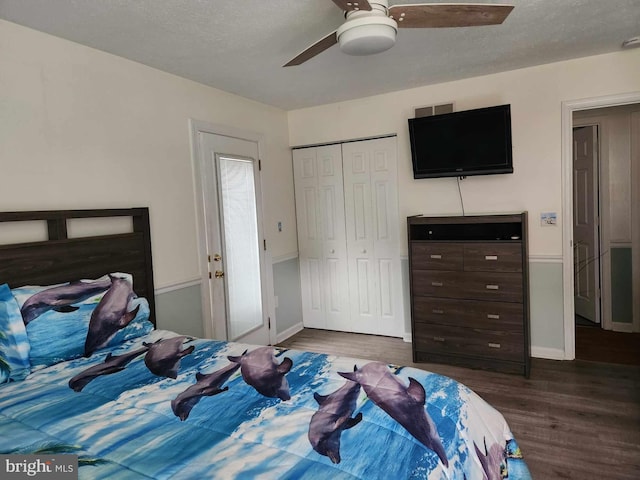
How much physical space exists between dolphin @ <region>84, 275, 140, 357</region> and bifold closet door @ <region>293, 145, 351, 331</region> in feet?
8.23

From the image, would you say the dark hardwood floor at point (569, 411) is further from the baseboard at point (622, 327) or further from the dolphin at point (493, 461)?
the baseboard at point (622, 327)

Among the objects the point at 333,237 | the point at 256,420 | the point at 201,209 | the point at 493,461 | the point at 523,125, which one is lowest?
the point at 493,461

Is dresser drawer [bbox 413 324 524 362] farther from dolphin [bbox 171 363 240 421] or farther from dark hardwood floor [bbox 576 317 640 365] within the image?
dolphin [bbox 171 363 240 421]

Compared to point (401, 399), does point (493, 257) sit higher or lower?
higher

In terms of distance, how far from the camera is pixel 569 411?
106 inches

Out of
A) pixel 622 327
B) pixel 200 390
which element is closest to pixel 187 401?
pixel 200 390

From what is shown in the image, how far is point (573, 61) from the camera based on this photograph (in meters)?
3.33

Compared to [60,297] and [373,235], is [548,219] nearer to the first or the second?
[373,235]

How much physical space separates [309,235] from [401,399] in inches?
130

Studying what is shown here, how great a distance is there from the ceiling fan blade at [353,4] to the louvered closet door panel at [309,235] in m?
2.78

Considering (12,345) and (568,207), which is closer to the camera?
(12,345)

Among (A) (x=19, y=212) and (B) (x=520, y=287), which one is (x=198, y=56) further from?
(B) (x=520, y=287)

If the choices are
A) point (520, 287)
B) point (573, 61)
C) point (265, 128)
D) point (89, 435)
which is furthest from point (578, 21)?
point (89, 435)

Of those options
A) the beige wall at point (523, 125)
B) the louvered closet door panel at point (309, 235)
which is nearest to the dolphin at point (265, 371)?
the beige wall at point (523, 125)
